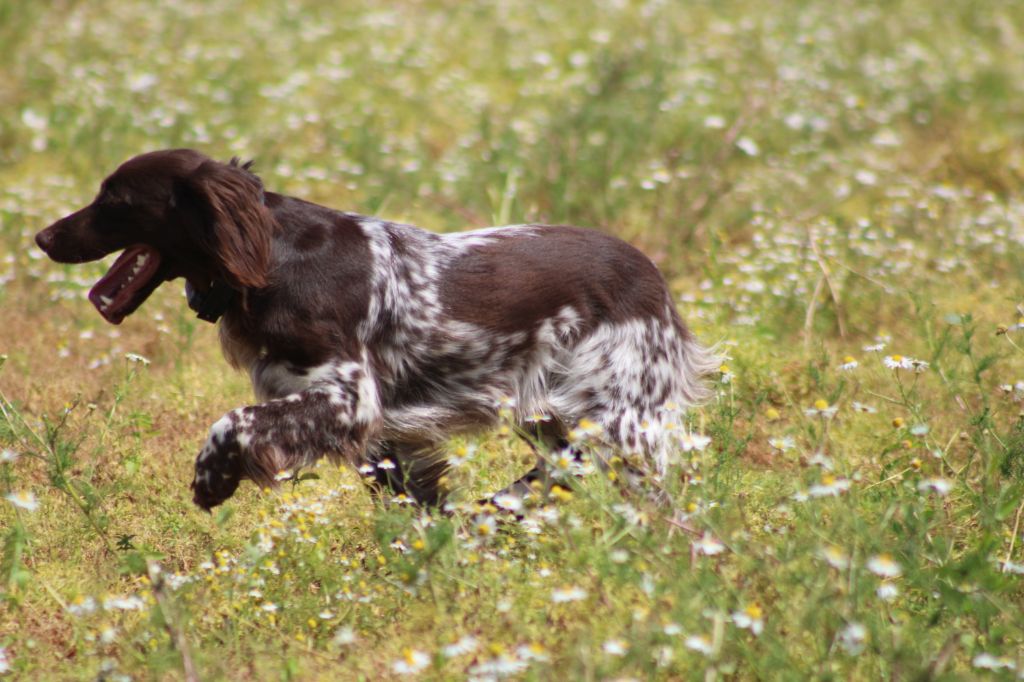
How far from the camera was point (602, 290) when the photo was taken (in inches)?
180

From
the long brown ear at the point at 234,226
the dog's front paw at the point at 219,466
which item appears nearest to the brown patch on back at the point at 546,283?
the long brown ear at the point at 234,226

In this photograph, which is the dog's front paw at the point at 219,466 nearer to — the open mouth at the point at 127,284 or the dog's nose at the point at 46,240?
the open mouth at the point at 127,284

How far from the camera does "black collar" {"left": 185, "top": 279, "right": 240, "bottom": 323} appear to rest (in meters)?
4.17

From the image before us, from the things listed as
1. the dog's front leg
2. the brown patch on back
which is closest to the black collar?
the dog's front leg

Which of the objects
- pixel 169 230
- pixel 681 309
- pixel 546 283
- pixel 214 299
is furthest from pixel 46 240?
pixel 681 309

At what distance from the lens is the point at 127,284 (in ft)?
13.9

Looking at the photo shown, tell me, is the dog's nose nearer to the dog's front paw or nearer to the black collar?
the black collar

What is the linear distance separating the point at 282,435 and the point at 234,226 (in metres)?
0.65

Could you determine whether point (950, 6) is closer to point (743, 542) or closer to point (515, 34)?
point (515, 34)

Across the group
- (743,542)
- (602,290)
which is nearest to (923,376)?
(602,290)

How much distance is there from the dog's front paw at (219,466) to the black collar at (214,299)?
39 centimetres

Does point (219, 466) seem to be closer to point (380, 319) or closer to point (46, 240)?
point (380, 319)

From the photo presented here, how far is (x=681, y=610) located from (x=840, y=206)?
560 cm

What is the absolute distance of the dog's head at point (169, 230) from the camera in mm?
4062
